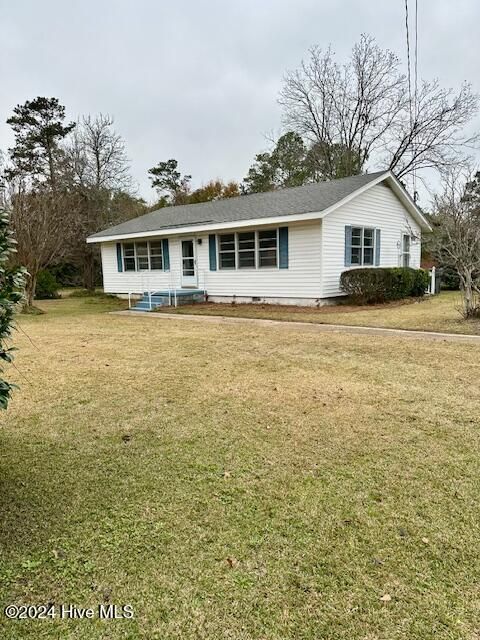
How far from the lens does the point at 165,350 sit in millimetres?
7113

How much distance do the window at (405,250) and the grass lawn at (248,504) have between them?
40.3 ft

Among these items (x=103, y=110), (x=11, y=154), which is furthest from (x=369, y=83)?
(x=11, y=154)

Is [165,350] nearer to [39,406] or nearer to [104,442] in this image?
[39,406]

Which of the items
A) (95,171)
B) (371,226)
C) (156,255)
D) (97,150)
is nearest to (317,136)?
(97,150)

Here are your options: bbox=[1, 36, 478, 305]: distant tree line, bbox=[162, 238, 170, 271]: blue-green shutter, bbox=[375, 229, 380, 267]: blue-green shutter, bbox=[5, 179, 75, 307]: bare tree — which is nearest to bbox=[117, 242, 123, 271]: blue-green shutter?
bbox=[162, 238, 170, 271]: blue-green shutter

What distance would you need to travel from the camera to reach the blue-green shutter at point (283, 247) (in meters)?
13.1

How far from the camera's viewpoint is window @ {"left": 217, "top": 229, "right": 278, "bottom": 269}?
13.6 metres

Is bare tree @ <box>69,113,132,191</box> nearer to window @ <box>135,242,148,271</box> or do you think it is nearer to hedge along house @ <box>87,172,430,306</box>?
hedge along house @ <box>87,172,430,306</box>

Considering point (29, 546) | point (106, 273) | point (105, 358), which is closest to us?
point (29, 546)

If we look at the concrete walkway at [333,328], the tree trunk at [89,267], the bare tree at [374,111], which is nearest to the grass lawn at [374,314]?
the concrete walkway at [333,328]

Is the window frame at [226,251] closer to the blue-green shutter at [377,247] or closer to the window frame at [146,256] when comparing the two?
the window frame at [146,256]

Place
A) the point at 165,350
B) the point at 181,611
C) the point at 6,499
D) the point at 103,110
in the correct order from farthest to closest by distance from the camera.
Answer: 1. the point at 103,110
2. the point at 165,350
3. the point at 6,499
4. the point at 181,611

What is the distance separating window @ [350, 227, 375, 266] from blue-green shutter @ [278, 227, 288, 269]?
7.60 feet

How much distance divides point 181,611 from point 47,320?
1120 cm
